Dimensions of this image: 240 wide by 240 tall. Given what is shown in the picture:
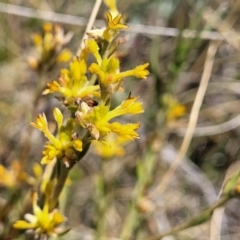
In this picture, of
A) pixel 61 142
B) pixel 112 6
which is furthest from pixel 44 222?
pixel 112 6

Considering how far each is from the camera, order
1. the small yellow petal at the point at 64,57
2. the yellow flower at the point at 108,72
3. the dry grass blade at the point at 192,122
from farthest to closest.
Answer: the dry grass blade at the point at 192,122 < the small yellow petal at the point at 64,57 < the yellow flower at the point at 108,72

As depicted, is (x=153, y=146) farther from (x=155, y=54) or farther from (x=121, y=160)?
(x=121, y=160)

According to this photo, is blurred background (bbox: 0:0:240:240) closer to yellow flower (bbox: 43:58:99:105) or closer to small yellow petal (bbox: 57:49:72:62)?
small yellow petal (bbox: 57:49:72:62)

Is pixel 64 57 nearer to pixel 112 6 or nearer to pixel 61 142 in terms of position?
pixel 112 6

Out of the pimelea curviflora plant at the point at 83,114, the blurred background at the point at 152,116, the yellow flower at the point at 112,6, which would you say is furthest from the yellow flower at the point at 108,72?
the blurred background at the point at 152,116

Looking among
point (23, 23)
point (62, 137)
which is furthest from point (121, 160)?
point (62, 137)

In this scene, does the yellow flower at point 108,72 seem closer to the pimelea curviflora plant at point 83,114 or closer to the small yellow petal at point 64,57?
the pimelea curviflora plant at point 83,114
